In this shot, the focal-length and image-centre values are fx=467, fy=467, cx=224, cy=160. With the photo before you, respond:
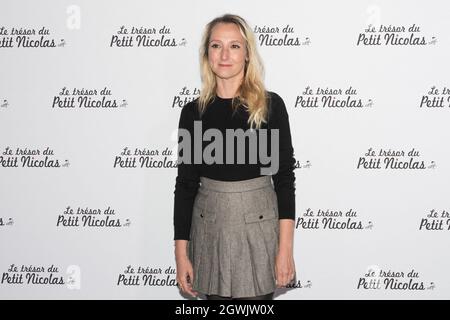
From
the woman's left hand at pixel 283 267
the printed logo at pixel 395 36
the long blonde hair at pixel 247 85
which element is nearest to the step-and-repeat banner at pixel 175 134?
the printed logo at pixel 395 36

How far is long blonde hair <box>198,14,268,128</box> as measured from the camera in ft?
7.53

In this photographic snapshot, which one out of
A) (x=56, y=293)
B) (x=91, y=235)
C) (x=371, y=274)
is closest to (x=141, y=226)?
(x=91, y=235)

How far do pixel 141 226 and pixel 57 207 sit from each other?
60 centimetres

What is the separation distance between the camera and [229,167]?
231 centimetres

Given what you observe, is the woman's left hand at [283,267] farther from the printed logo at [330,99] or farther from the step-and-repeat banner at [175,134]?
the printed logo at [330,99]

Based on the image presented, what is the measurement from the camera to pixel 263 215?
227cm

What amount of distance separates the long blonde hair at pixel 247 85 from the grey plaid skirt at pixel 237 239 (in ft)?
1.11

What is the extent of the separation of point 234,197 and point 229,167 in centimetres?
15

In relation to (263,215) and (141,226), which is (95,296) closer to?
(141,226)

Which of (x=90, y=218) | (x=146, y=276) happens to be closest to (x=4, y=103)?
(x=90, y=218)

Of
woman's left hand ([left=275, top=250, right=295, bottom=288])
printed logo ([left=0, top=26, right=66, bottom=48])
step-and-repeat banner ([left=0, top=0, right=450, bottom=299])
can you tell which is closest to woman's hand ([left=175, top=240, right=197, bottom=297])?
woman's left hand ([left=275, top=250, right=295, bottom=288])

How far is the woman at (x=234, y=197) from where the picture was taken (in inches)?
88.9

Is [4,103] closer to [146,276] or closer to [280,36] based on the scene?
[146,276]

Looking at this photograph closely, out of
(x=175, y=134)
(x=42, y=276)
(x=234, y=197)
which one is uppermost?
(x=175, y=134)
